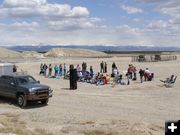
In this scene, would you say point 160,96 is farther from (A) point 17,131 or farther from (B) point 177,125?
(B) point 177,125

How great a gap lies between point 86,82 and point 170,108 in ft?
46.9

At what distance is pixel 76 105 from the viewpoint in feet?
65.9

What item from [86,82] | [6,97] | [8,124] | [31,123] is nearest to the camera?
[8,124]

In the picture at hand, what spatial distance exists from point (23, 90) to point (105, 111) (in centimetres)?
477

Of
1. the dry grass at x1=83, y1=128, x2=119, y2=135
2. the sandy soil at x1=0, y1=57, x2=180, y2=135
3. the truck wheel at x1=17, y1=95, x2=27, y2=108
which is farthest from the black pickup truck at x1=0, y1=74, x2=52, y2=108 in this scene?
the dry grass at x1=83, y1=128, x2=119, y2=135

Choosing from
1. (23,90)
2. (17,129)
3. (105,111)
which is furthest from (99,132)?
(23,90)

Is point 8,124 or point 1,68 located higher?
point 1,68

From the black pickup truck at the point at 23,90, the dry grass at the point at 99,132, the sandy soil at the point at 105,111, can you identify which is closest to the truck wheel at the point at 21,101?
the black pickup truck at the point at 23,90

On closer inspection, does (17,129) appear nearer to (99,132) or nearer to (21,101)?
(99,132)

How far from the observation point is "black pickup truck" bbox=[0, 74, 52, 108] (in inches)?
770

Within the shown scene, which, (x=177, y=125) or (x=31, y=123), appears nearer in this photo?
(x=177, y=125)

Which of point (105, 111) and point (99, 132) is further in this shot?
point (105, 111)

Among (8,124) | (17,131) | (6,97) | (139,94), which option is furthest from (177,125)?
(139,94)

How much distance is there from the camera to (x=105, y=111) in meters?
18.2
